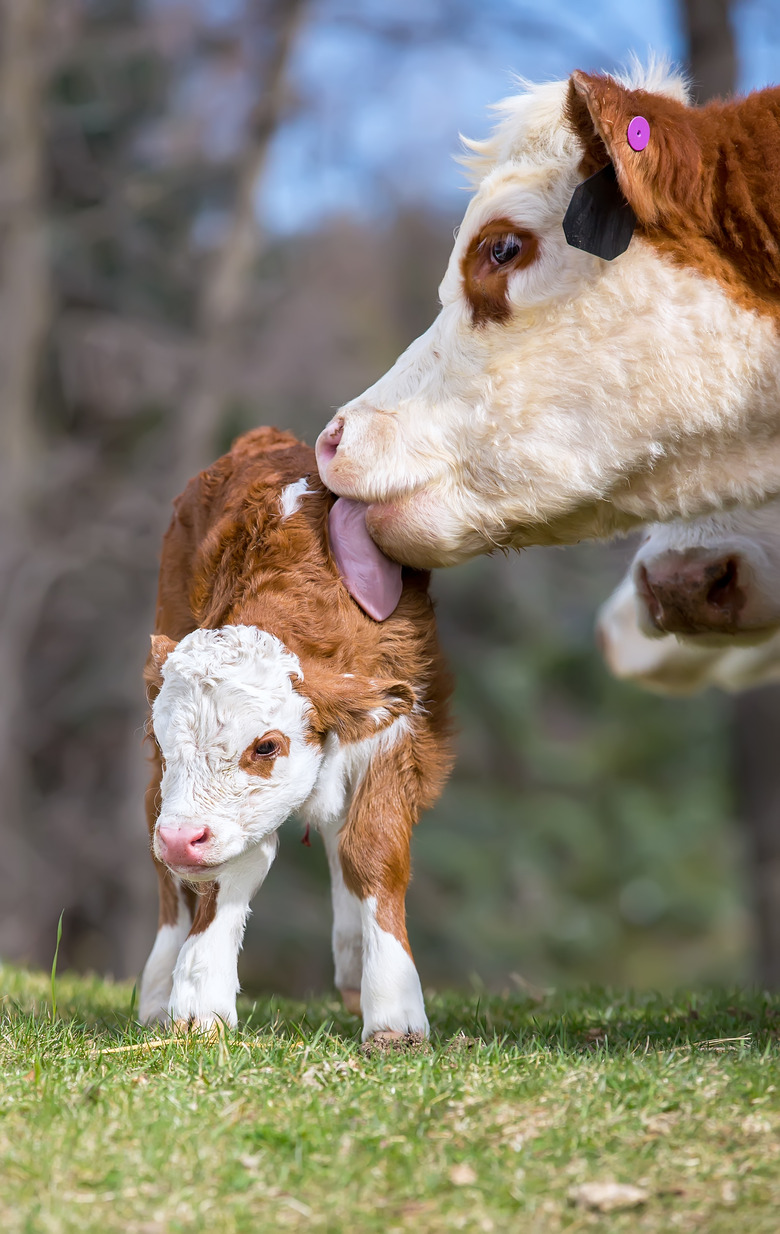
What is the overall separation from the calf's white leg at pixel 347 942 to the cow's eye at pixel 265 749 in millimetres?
690

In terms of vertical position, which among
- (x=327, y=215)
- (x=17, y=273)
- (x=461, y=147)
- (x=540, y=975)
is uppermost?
(x=327, y=215)

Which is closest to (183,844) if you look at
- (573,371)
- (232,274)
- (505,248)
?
(573,371)

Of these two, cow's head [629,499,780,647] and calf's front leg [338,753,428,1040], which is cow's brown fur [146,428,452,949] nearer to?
calf's front leg [338,753,428,1040]

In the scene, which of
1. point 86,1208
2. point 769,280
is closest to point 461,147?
point 769,280

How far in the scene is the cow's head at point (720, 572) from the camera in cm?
454

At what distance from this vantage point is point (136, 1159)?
9.12 feet

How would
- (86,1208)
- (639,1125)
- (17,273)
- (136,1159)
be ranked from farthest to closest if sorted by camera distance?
(17,273), (639,1125), (136,1159), (86,1208)

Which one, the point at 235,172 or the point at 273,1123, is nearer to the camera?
the point at 273,1123

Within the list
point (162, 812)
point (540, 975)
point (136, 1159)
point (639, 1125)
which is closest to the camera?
point (136, 1159)

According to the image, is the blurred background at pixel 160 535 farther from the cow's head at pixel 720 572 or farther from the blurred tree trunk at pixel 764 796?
the cow's head at pixel 720 572

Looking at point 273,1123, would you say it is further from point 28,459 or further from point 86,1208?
point 28,459

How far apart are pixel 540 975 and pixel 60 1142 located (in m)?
12.8

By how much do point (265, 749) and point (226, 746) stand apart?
11cm

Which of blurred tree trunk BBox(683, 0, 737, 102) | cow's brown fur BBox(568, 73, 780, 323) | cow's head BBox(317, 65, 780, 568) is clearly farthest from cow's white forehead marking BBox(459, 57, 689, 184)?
blurred tree trunk BBox(683, 0, 737, 102)
